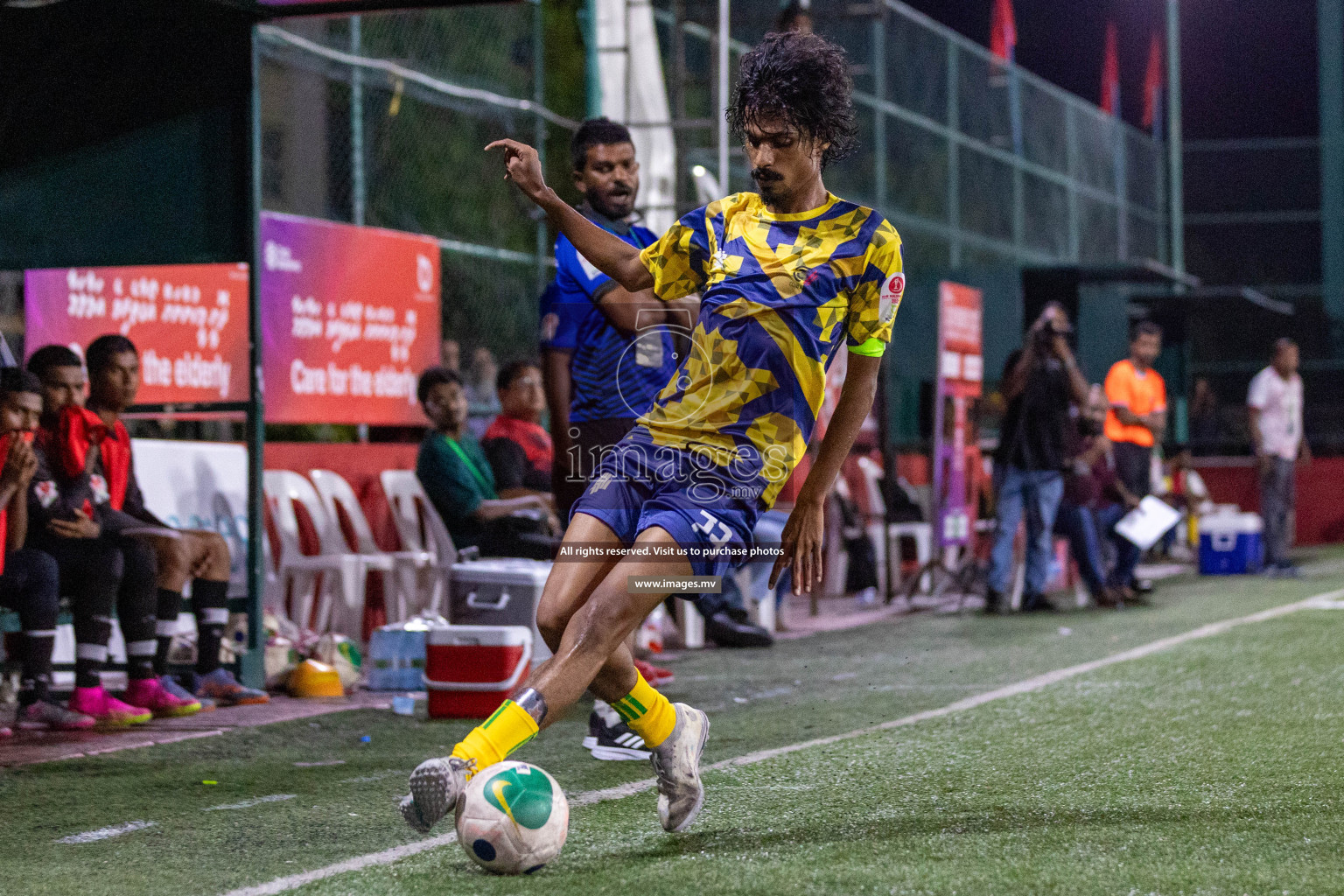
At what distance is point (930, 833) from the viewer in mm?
4410

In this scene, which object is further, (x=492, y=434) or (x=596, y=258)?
(x=492, y=434)

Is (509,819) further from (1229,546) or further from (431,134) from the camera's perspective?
(1229,546)

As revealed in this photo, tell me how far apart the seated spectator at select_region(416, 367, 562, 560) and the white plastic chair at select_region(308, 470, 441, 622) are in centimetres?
41

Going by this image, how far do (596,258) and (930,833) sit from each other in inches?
68.5

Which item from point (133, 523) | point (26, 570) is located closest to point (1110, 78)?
point (133, 523)

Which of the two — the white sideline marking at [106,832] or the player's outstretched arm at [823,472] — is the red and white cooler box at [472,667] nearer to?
the white sideline marking at [106,832]

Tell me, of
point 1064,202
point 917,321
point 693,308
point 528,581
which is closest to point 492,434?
point 528,581

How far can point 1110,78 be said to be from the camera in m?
29.5

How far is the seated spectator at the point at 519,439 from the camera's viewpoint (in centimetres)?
975

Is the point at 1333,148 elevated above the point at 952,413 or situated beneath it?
elevated above

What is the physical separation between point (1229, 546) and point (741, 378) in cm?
1247

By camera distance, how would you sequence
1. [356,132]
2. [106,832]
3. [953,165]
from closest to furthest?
[106,832], [356,132], [953,165]

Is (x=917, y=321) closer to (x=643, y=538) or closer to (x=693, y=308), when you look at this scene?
(x=693, y=308)

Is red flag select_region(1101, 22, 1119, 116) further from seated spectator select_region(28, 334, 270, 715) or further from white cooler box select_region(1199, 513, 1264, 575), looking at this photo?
seated spectator select_region(28, 334, 270, 715)
